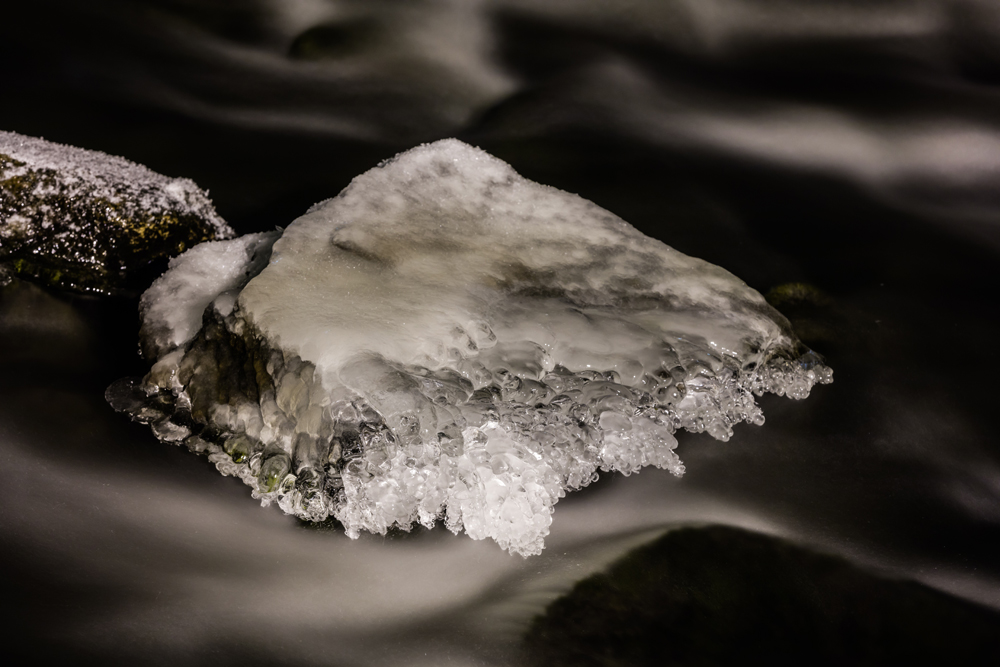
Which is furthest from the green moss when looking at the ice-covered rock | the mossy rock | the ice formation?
the mossy rock

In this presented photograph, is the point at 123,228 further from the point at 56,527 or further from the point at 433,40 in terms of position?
the point at 433,40

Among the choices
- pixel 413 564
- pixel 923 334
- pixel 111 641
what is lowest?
pixel 111 641

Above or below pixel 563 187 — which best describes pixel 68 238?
below

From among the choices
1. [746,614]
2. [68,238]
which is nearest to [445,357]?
[746,614]

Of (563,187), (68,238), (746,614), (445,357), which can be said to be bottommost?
(746,614)

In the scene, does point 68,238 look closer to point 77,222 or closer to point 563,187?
point 77,222

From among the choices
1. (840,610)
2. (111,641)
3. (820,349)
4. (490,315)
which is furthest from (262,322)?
(820,349)

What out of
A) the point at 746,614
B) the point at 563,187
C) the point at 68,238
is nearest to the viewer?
the point at 746,614
